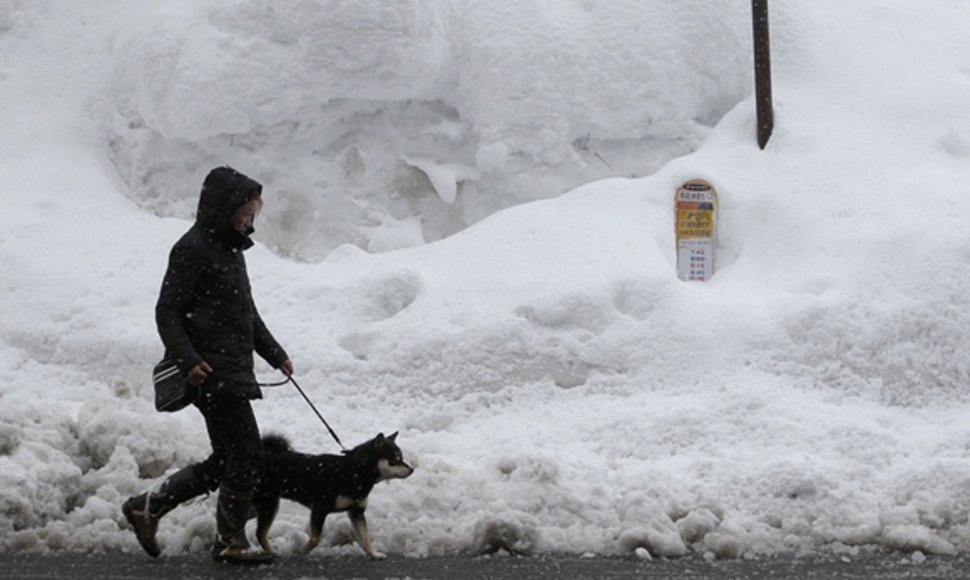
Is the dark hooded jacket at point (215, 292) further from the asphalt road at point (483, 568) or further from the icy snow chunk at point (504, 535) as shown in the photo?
the icy snow chunk at point (504, 535)

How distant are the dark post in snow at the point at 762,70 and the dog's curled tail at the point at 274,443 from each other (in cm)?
525

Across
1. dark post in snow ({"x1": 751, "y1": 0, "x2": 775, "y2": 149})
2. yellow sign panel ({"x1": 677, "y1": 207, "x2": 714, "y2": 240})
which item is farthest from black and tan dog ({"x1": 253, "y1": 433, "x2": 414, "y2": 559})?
dark post in snow ({"x1": 751, "y1": 0, "x2": 775, "y2": 149})

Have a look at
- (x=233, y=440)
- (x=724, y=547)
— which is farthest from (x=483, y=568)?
(x=233, y=440)

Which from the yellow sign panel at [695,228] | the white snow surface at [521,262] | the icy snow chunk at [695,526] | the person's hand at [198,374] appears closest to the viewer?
the person's hand at [198,374]

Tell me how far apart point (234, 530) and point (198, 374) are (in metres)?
0.76

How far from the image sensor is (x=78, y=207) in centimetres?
977

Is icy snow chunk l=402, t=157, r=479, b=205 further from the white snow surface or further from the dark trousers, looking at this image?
the dark trousers

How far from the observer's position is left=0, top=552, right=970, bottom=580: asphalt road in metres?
5.64

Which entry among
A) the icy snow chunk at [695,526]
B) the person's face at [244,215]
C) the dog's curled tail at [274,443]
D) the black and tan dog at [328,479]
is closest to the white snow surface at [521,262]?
the icy snow chunk at [695,526]

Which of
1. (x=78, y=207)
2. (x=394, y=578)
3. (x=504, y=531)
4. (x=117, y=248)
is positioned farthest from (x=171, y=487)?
(x=78, y=207)

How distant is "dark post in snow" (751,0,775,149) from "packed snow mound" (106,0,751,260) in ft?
1.83

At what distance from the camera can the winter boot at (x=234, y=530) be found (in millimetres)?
5672

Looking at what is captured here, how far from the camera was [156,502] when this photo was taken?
5805 millimetres

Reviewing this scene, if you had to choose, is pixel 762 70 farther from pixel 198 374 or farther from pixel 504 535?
pixel 198 374
